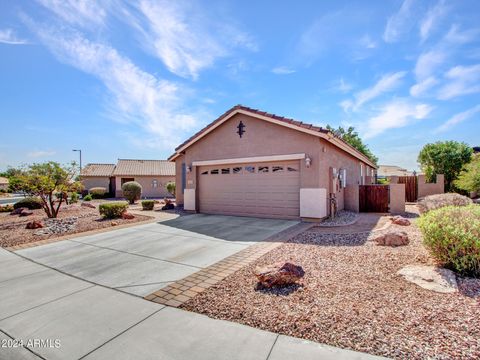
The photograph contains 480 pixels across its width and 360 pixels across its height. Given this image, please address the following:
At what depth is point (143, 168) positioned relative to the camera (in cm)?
3388

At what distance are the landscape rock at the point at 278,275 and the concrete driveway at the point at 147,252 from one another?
154 cm

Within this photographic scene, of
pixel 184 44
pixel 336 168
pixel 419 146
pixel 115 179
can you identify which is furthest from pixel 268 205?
pixel 115 179

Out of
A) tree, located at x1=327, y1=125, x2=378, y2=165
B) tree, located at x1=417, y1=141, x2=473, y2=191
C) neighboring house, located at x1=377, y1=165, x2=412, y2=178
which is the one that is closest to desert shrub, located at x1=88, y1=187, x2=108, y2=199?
tree, located at x1=327, y1=125, x2=378, y2=165

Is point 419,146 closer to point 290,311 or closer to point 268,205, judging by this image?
point 268,205

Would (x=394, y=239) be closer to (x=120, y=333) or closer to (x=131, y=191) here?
(x=120, y=333)

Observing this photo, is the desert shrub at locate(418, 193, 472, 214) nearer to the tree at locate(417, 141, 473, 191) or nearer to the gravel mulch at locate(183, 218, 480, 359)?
the gravel mulch at locate(183, 218, 480, 359)

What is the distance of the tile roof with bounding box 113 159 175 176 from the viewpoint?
3238 cm

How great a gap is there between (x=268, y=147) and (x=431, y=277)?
7.94 meters

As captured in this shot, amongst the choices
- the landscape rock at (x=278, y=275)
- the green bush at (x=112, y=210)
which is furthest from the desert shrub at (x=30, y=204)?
the landscape rock at (x=278, y=275)

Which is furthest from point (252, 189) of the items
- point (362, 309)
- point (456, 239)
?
point (362, 309)

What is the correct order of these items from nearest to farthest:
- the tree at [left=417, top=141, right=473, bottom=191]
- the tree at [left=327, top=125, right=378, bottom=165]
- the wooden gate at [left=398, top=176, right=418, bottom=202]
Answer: the wooden gate at [left=398, top=176, right=418, bottom=202], the tree at [left=417, top=141, right=473, bottom=191], the tree at [left=327, top=125, right=378, bottom=165]

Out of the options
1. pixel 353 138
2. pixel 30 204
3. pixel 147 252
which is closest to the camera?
pixel 147 252

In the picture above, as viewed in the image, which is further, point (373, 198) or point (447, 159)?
point (447, 159)

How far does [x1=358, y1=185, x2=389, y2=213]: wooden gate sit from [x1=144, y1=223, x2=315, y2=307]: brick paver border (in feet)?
28.4
